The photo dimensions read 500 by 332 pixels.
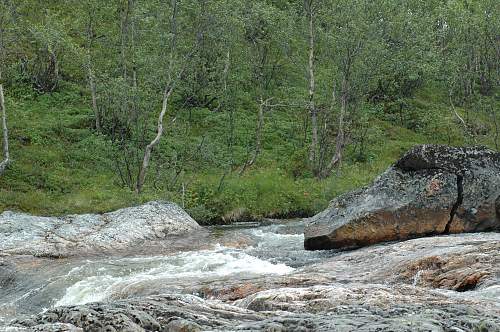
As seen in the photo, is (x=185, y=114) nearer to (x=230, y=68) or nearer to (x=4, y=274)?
(x=230, y=68)

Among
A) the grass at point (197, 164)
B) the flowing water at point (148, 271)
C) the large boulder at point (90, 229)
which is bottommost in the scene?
the flowing water at point (148, 271)

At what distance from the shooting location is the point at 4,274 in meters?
16.2

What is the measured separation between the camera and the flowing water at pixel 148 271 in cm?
1338

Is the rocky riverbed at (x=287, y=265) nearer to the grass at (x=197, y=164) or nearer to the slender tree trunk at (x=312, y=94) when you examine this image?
the grass at (x=197, y=164)

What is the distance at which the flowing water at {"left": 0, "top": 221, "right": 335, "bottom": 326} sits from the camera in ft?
43.9

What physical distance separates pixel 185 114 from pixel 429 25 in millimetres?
16769

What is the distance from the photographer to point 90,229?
1980 cm

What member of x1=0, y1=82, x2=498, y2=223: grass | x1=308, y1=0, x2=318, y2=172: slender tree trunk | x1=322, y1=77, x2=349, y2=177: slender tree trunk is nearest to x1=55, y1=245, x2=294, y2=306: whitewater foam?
x1=0, y1=82, x2=498, y2=223: grass

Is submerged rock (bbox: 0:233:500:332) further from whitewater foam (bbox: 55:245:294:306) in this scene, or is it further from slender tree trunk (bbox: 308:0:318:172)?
slender tree trunk (bbox: 308:0:318:172)

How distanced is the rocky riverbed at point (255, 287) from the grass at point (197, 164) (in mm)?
4297

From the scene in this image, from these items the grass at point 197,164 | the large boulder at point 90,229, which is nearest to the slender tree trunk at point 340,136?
the grass at point 197,164

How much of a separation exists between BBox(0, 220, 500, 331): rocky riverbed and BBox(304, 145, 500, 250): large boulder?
39.8 inches

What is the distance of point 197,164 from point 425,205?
15188 mm

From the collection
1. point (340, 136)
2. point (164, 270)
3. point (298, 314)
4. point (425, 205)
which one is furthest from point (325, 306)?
point (340, 136)
